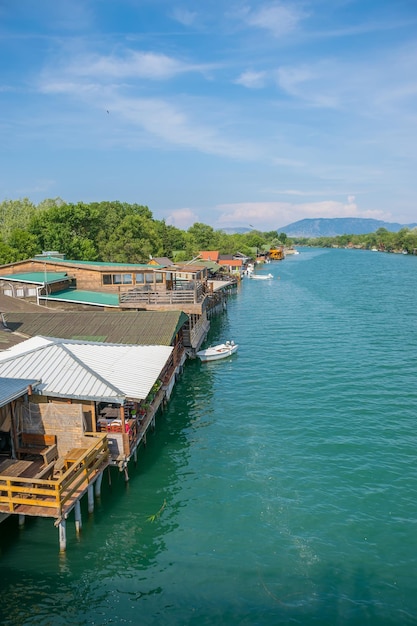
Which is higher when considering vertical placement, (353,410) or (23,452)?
(23,452)

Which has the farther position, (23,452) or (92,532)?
(23,452)

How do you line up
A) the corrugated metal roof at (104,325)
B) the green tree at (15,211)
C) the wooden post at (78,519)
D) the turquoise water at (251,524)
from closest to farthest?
1. the turquoise water at (251,524)
2. the wooden post at (78,519)
3. the corrugated metal roof at (104,325)
4. the green tree at (15,211)

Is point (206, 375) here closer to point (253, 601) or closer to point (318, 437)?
point (318, 437)

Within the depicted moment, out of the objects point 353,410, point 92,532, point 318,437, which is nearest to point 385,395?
point 353,410

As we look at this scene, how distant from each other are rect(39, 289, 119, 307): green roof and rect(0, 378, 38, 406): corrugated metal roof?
21.7m

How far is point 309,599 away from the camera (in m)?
15.7

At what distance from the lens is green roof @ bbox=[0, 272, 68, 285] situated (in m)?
43.8

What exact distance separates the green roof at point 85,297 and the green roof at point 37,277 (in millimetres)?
1394

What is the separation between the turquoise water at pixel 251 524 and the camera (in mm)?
15484

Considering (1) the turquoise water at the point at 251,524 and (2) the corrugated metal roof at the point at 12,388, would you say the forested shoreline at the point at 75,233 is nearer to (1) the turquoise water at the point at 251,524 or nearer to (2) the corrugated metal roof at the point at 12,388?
(1) the turquoise water at the point at 251,524

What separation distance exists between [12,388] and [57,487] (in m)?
4.91

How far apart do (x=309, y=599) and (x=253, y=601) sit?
1.85 m

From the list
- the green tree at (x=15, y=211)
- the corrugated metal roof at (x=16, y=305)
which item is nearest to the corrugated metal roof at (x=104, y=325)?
the corrugated metal roof at (x=16, y=305)

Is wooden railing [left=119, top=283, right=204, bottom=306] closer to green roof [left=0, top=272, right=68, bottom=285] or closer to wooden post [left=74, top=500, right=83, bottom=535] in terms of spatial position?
green roof [left=0, top=272, right=68, bottom=285]
